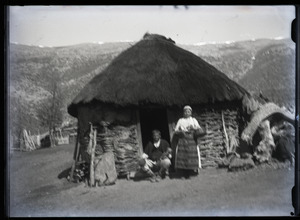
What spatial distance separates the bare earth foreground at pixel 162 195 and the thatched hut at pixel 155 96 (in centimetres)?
75

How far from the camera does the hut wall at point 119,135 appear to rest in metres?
8.04

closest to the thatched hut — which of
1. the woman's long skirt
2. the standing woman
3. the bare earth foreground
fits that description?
the standing woman

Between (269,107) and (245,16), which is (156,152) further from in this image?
(245,16)

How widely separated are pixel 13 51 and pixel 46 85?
3.29ft

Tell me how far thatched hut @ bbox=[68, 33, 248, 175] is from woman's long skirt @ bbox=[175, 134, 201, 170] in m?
0.54

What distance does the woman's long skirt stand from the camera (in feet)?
25.4

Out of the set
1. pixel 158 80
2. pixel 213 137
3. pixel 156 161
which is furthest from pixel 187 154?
pixel 158 80

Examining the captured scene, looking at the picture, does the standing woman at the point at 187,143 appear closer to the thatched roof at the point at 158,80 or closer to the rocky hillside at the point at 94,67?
the thatched roof at the point at 158,80

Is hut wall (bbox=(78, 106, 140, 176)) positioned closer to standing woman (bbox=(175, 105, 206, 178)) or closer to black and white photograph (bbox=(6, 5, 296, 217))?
black and white photograph (bbox=(6, 5, 296, 217))

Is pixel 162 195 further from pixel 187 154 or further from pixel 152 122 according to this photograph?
pixel 152 122

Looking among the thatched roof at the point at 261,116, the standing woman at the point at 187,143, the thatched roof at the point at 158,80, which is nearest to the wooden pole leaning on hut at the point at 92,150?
the thatched roof at the point at 158,80

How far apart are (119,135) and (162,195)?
5.60 feet

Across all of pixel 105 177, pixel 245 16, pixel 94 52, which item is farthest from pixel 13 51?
pixel 245 16

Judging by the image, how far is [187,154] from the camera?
777 centimetres
